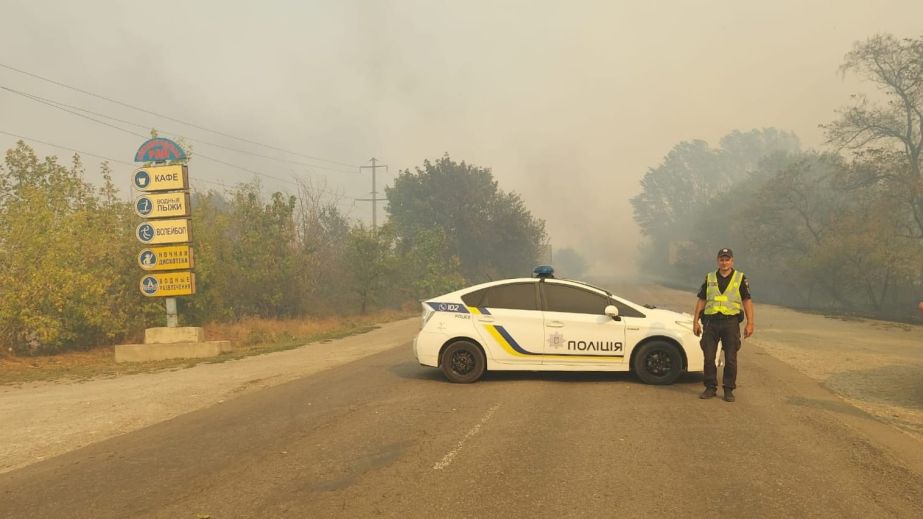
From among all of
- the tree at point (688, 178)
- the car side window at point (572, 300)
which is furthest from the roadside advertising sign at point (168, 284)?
the tree at point (688, 178)

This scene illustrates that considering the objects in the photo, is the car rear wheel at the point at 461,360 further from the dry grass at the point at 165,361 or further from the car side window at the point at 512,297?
the dry grass at the point at 165,361

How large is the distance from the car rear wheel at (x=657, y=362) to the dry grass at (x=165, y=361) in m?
9.83

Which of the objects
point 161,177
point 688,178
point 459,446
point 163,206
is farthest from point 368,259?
point 688,178

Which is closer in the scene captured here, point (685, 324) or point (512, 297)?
point (685, 324)

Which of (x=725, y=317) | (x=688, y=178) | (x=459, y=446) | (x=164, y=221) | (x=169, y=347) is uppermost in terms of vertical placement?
(x=688, y=178)

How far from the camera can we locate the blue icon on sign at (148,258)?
16.4m

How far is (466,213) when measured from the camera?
52844 mm

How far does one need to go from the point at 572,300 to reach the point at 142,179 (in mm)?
13308

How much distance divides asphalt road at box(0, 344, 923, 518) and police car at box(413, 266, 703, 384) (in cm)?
62

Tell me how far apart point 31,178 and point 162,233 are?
48.4 feet

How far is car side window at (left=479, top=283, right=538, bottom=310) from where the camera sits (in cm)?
880

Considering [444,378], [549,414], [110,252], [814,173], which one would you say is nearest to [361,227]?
[110,252]

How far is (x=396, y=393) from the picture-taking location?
8289 mm

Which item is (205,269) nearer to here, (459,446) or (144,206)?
(144,206)
